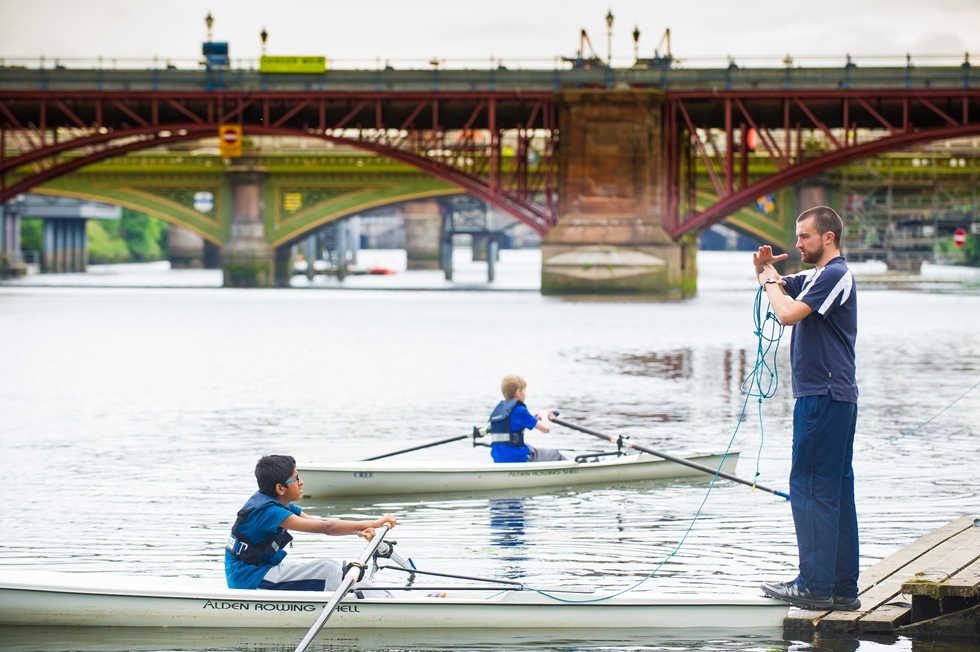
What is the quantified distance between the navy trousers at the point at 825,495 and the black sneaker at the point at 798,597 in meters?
0.04

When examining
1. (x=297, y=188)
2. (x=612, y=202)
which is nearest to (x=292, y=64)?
(x=612, y=202)

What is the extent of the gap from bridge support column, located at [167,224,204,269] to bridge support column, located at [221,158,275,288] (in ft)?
159

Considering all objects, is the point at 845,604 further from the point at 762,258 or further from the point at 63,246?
the point at 63,246

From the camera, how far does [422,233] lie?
142 meters

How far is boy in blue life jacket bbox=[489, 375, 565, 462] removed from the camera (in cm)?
1759

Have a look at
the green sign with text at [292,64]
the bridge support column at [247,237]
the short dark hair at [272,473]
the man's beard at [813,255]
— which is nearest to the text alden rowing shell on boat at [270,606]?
the short dark hair at [272,473]

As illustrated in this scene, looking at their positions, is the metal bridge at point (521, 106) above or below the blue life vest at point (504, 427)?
above

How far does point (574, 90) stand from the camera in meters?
73.9

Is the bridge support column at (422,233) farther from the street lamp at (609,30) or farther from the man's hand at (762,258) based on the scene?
the man's hand at (762,258)

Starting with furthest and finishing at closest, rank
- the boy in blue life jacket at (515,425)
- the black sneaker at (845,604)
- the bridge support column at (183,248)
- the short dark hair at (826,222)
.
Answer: the bridge support column at (183,248) → the boy in blue life jacket at (515,425) → the black sneaker at (845,604) → the short dark hair at (826,222)

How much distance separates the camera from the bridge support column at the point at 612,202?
7381 centimetres

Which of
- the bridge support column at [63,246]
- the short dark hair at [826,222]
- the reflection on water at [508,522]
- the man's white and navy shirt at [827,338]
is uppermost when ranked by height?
the bridge support column at [63,246]

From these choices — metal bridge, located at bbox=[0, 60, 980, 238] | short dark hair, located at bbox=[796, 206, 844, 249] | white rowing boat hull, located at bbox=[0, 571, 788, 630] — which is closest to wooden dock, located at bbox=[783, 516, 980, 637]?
white rowing boat hull, located at bbox=[0, 571, 788, 630]

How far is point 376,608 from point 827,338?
3.38 m
